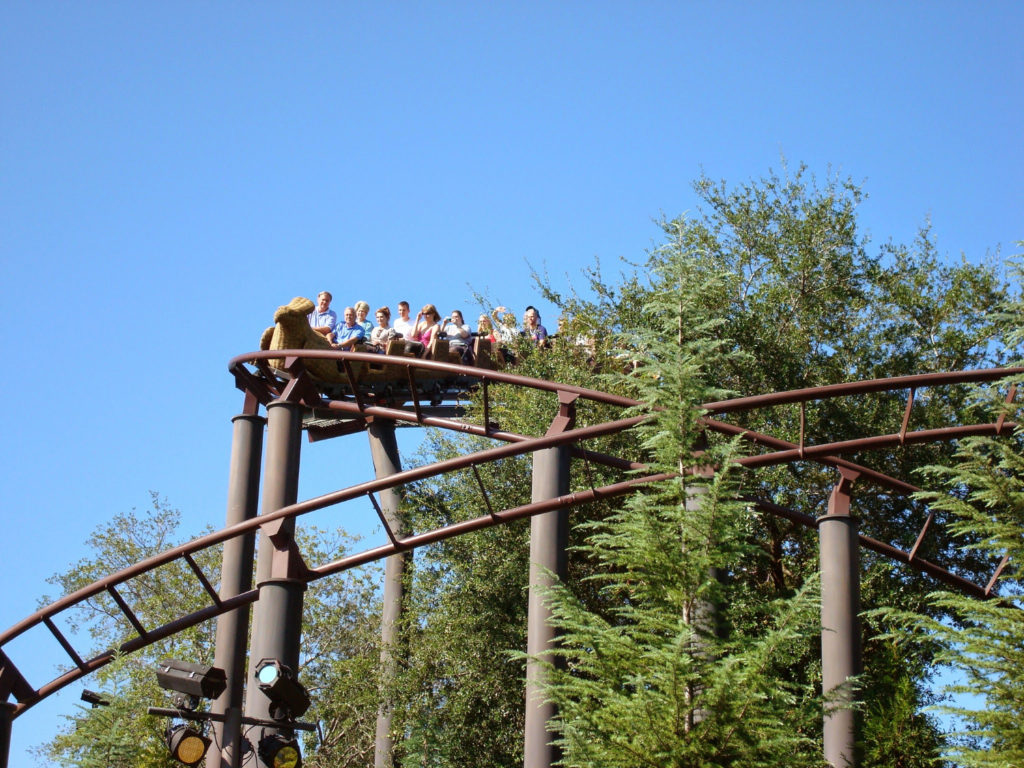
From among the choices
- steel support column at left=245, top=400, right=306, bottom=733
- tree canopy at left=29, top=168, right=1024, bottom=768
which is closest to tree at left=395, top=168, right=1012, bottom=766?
tree canopy at left=29, top=168, right=1024, bottom=768

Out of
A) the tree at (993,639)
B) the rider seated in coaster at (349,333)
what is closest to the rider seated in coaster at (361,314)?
the rider seated in coaster at (349,333)

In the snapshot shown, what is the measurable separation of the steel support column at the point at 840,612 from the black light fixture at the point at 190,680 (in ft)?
15.2

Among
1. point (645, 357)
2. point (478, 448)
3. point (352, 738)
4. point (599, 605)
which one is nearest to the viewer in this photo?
point (645, 357)

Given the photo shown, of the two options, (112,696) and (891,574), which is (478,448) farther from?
(112,696)

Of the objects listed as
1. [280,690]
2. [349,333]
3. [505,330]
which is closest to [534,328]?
[505,330]

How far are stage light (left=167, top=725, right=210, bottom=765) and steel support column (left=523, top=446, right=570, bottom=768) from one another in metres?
2.52

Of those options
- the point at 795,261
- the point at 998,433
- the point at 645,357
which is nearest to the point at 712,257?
the point at 795,261

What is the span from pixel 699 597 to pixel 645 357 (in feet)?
5.26

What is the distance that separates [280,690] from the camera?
9438mm

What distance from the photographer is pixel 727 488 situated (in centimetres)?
793

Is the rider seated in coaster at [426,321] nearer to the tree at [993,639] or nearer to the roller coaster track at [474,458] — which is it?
the roller coaster track at [474,458]

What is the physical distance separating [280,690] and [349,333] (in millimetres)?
6801

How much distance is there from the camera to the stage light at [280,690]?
9438 mm

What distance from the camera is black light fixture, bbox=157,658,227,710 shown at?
938 centimetres
